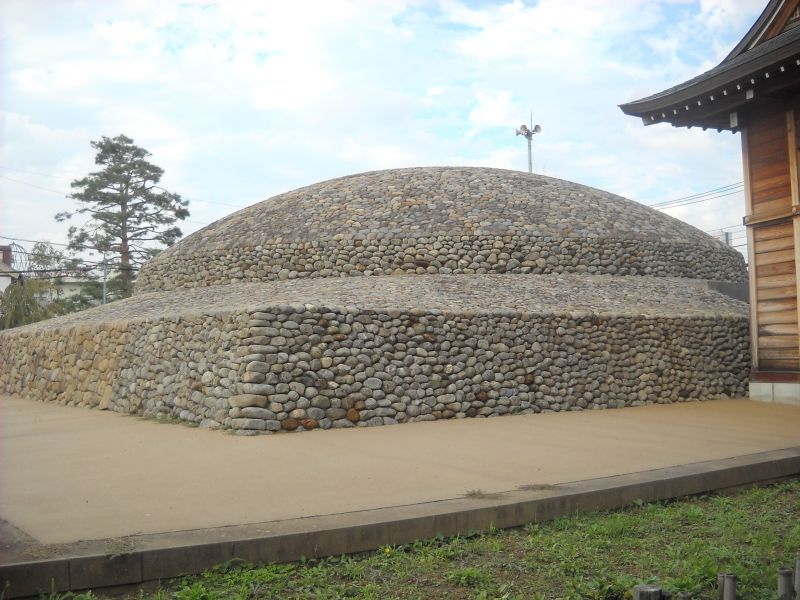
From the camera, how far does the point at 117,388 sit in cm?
1340

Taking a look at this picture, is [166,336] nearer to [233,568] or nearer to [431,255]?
[431,255]

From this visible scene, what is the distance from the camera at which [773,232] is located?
12.6 m

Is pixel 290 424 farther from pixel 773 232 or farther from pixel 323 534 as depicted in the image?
pixel 773 232

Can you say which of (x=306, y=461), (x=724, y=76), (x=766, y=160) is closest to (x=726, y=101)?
(x=724, y=76)

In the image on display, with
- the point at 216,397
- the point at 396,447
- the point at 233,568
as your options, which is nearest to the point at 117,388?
the point at 216,397

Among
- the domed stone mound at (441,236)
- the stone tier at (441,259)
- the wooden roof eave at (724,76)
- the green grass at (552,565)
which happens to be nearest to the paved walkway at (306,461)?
the green grass at (552,565)

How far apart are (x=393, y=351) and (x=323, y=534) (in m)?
7.11

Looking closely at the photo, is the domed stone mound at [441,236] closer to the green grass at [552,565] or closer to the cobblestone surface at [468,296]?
the cobblestone surface at [468,296]

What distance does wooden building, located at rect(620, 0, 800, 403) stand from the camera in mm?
12000

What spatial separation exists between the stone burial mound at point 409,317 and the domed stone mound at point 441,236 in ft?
0.19

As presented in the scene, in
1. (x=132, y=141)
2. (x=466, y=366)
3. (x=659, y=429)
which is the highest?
(x=132, y=141)

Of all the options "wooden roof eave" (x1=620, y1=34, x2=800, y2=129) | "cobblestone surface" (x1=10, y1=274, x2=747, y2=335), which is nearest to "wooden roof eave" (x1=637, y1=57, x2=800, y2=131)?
"wooden roof eave" (x1=620, y1=34, x2=800, y2=129)

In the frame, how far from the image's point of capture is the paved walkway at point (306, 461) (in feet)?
17.3

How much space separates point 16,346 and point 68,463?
40.8 ft
